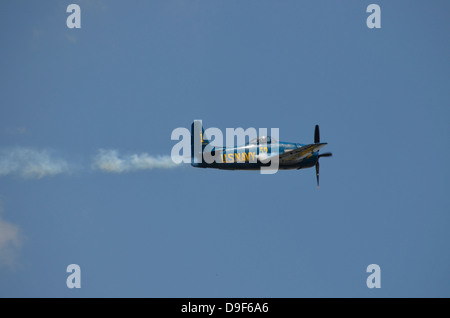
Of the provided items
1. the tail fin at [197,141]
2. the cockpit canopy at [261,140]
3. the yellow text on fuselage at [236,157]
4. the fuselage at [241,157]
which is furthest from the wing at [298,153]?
the tail fin at [197,141]

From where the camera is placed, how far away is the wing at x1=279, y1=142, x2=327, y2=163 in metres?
44.7

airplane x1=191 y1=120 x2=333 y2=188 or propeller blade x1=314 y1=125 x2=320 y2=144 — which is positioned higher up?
propeller blade x1=314 y1=125 x2=320 y2=144

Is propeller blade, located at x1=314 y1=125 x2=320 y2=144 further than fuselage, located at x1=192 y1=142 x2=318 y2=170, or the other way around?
propeller blade, located at x1=314 y1=125 x2=320 y2=144

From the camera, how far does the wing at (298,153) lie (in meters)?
44.7

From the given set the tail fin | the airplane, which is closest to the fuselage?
the airplane

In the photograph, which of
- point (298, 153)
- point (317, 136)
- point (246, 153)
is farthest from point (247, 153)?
point (317, 136)

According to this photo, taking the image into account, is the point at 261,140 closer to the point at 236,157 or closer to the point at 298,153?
the point at 236,157

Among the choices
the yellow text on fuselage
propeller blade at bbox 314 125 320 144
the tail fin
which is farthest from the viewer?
propeller blade at bbox 314 125 320 144

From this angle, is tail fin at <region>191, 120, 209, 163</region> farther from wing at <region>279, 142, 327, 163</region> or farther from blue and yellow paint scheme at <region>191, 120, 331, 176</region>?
wing at <region>279, 142, 327, 163</region>
